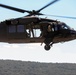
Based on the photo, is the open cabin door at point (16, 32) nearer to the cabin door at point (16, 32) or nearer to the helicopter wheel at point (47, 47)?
the cabin door at point (16, 32)

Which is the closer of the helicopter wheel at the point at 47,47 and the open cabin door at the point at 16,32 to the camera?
the helicopter wheel at the point at 47,47

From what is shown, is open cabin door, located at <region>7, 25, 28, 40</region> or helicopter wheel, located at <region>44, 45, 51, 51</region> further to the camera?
open cabin door, located at <region>7, 25, 28, 40</region>

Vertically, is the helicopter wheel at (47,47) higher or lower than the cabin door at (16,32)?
lower

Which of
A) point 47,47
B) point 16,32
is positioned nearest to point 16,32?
point 16,32

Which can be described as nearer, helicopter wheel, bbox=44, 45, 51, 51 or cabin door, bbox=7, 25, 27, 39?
helicopter wheel, bbox=44, 45, 51, 51

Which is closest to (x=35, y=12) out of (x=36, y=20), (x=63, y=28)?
(x=36, y=20)

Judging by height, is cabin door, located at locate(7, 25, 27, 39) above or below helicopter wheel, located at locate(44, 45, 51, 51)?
above

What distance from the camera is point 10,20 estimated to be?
4594 centimetres

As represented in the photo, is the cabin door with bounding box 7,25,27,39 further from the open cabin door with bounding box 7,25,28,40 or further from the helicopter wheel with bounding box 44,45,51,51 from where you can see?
the helicopter wheel with bounding box 44,45,51,51

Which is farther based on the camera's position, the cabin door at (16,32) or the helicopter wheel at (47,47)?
the cabin door at (16,32)

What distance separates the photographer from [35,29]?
4491 centimetres

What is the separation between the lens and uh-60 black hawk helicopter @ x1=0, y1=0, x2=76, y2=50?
44.7 meters

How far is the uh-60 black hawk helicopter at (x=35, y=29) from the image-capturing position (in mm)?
44656

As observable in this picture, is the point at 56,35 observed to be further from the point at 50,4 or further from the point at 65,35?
the point at 50,4
